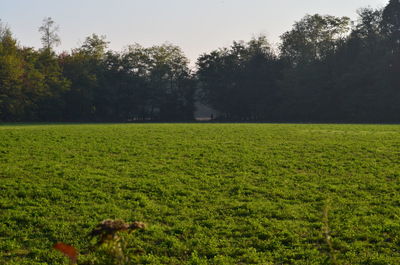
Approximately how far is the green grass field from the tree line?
155 feet

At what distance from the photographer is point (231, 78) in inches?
3216

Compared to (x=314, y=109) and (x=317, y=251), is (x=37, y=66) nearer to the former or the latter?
(x=314, y=109)

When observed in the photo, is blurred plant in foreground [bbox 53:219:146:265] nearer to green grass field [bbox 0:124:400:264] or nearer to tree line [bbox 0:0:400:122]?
green grass field [bbox 0:124:400:264]

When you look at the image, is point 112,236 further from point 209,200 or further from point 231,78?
point 231,78

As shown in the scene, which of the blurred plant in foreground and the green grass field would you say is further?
the green grass field

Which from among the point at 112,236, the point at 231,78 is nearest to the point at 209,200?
the point at 112,236

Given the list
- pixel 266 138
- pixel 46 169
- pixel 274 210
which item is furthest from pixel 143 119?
pixel 274 210

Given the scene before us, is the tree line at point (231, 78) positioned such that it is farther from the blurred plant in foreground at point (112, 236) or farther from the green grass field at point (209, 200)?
the blurred plant in foreground at point (112, 236)

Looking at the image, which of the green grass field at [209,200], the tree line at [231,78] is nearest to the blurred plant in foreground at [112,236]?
the green grass field at [209,200]

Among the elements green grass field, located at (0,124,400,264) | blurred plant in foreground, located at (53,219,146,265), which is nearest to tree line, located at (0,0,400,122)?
green grass field, located at (0,124,400,264)

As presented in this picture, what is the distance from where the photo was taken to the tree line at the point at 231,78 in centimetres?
6562

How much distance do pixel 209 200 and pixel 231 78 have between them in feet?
231

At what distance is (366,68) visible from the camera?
66438 millimetres

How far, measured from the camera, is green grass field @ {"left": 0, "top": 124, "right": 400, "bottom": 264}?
8734 millimetres
